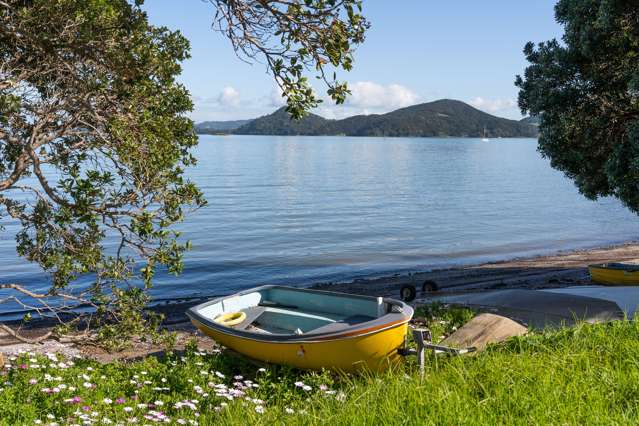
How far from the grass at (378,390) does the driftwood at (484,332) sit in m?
1.25

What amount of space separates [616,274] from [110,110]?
1675 centimetres

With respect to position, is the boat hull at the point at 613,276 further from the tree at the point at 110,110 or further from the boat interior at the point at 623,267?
the tree at the point at 110,110

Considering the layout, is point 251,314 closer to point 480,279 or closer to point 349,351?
point 349,351

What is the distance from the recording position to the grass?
18.3 ft

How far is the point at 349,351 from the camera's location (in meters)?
9.09

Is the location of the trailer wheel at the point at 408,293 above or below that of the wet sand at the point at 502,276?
above

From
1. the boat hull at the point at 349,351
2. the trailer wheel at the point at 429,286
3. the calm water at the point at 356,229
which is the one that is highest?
the boat hull at the point at 349,351

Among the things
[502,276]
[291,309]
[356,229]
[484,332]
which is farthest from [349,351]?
[356,229]

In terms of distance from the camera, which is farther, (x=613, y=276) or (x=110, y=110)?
(x=613, y=276)

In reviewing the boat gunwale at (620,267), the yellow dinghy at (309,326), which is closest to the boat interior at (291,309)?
the yellow dinghy at (309,326)

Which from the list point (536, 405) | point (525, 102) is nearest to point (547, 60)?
point (525, 102)

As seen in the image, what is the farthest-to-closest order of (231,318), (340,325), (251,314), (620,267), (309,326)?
(620,267) < (251,314) < (231,318) < (309,326) < (340,325)

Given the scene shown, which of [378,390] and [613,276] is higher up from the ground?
[378,390]

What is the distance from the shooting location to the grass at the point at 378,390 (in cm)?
558
